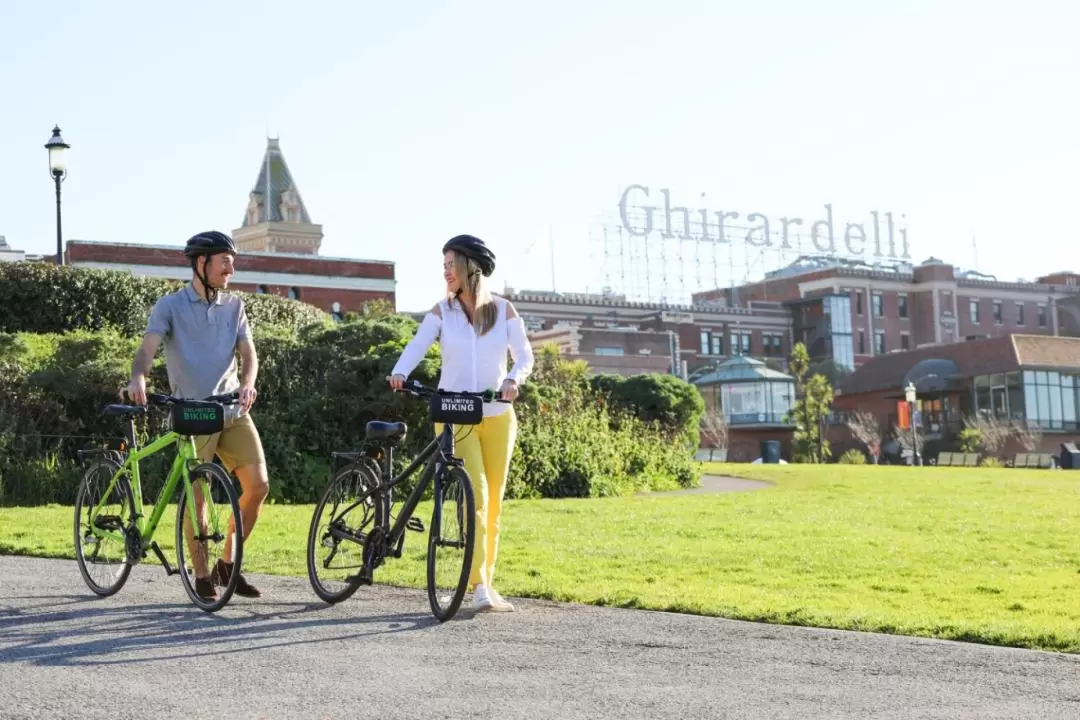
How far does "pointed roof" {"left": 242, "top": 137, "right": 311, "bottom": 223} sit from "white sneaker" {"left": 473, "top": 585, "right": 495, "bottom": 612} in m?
118

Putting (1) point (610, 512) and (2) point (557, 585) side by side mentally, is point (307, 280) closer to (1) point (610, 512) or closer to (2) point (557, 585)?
(1) point (610, 512)

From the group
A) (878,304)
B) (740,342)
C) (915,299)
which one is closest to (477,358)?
(740,342)

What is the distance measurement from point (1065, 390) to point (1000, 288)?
36.9 meters

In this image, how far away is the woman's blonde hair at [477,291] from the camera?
304 inches

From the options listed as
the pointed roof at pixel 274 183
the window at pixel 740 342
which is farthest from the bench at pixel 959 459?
the pointed roof at pixel 274 183

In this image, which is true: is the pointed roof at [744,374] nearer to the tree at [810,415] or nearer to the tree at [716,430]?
the tree at [716,430]

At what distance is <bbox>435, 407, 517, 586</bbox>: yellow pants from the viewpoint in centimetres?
754

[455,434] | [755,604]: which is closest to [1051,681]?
[755,604]

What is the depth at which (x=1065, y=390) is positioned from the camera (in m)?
80.2

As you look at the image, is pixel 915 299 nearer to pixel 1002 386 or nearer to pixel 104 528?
pixel 1002 386

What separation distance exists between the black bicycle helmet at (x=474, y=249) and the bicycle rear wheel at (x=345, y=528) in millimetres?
1212

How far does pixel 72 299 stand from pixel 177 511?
1689 cm

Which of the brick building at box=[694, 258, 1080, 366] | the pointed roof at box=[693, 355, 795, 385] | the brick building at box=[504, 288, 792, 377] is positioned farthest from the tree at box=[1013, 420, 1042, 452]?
the brick building at box=[694, 258, 1080, 366]

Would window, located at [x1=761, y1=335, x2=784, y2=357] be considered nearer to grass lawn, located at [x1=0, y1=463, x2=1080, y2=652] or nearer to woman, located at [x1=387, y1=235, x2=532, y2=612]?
grass lawn, located at [x1=0, y1=463, x2=1080, y2=652]
